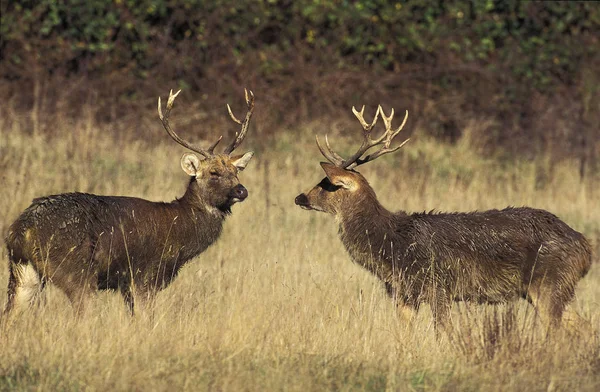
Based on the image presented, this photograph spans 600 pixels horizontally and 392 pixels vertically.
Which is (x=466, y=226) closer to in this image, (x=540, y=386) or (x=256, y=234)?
(x=540, y=386)

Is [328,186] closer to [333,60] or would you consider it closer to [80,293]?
[80,293]

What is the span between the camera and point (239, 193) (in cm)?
944

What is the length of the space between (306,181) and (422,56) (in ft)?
14.8

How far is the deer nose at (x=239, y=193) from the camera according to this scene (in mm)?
9422

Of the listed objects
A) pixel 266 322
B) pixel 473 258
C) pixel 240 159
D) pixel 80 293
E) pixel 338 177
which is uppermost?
pixel 240 159

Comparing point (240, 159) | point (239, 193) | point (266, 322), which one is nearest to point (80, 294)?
point (266, 322)

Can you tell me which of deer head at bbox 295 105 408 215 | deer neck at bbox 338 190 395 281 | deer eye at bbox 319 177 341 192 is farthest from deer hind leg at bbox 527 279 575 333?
deer eye at bbox 319 177 341 192

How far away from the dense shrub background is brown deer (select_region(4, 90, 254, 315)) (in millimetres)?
7049

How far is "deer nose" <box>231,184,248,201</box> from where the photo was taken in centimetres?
942

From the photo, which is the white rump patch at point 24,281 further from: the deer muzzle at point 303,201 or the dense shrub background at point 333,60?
the dense shrub background at point 333,60

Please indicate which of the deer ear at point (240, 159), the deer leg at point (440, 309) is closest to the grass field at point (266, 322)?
the deer leg at point (440, 309)

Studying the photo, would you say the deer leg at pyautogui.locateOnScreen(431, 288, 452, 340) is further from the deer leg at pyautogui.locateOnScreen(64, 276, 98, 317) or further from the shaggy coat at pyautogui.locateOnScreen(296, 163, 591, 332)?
the deer leg at pyautogui.locateOnScreen(64, 276, 98, 317)

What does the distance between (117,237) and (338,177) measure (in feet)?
6.68

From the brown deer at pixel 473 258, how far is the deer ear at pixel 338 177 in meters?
0.35
